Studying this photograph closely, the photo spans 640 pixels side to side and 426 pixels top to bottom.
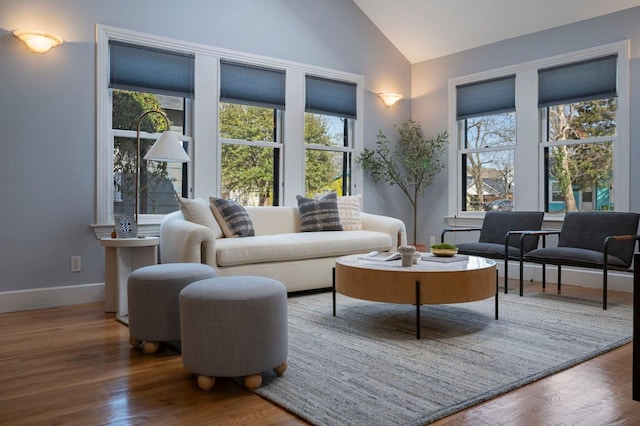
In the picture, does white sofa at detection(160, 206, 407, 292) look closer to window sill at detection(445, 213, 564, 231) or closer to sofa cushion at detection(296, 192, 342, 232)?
sofa cushion at detection(296, 192, 342, 232)

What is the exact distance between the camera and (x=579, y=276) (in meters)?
4.99

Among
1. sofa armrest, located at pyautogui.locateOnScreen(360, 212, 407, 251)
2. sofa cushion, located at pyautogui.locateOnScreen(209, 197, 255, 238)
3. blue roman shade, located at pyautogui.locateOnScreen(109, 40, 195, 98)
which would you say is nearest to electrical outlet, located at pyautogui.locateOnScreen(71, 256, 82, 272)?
sofa cushion, located at pyautogui.locateOnScreen(209, 197, 255, 238)

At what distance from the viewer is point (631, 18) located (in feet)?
15.3

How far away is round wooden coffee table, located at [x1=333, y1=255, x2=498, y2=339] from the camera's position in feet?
10.1

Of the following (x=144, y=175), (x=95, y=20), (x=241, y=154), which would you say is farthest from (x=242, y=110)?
(x=95, y=20)

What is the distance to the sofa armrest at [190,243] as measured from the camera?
12.4 ft

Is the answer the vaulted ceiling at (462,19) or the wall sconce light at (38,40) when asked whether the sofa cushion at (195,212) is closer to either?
the wall sconce light at (38,40)

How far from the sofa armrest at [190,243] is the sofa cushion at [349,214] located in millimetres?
1712

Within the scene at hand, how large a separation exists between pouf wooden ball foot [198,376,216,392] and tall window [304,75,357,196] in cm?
368

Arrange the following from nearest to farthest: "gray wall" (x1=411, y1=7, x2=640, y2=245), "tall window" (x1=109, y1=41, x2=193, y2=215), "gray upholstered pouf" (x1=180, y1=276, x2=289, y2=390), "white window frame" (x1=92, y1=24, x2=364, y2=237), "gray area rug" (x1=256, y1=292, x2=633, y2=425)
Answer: "gray area rug" (x1=256, y1=292, x2=633, y2=425)
"gray upholstered pouf" (x1=180, y1=276, x2=289, y2=390)
"white window frame" (x1=92, y1=24, x2=364, y2=237)
"tall window" (x1=109, y1=41, x2=193, y2=215)
"gray wall" (x1=411, y1=7, x2=640, y2=245)

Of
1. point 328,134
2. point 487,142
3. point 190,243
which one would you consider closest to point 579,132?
point 487,142

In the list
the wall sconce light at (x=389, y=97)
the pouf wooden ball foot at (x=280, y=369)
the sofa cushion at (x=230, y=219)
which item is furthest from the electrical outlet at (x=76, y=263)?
the wall sconce light at (x=389, y=97)

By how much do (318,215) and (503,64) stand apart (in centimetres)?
268

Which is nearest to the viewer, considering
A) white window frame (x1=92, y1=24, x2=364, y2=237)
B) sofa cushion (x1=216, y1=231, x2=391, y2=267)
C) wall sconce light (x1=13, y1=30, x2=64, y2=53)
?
wall sconce light (x1=13, y1=30, x2=64, y2=53)
